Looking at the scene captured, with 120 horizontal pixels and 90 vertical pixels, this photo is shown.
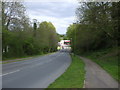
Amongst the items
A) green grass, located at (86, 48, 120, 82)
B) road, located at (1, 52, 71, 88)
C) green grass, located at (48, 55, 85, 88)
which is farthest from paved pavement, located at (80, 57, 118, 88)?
road, located at (1, 52, 71, 88)

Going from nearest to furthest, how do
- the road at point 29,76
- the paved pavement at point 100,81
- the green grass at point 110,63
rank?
the paved pavement at point 100,81 < the road at point 29,76 < the green grass at point 110,63

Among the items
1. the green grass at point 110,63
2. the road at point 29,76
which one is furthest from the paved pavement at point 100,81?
the road at point 29,76

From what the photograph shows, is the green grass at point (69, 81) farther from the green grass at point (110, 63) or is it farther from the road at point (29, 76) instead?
the green grass at point (110, 63)

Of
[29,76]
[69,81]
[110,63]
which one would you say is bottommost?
[110,63]

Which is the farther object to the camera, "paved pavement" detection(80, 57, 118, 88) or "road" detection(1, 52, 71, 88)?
"road" detection(1, 52, 71, 88)

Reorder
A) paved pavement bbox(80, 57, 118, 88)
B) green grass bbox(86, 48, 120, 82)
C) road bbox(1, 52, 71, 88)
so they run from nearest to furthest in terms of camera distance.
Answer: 1. paved pavement bbox(80, 57, 118, 88)
2. road bbox(1, 52, 71, 88)
3. green grass bbox(86, 48, 120, 82)

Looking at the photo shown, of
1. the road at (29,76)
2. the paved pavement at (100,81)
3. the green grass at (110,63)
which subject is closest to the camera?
the paved pavement at (100,81)

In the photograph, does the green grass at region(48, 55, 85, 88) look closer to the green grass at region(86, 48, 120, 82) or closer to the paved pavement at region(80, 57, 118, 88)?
the paved pavement at region(80, 57, 118, 88)

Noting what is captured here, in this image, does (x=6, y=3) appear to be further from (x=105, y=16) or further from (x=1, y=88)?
(x=1, y=88)

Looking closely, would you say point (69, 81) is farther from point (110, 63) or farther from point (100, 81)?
point (110, 63)

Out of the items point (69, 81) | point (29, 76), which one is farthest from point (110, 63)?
point (69, 81)

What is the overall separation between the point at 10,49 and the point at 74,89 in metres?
33.9

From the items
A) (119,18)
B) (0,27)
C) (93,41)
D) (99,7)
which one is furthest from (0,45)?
(93,41)

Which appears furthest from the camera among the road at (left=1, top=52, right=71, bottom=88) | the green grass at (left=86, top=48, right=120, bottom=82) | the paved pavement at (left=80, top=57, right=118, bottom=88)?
the green grass at (left=86, top=48, right=120, bottom=82)
